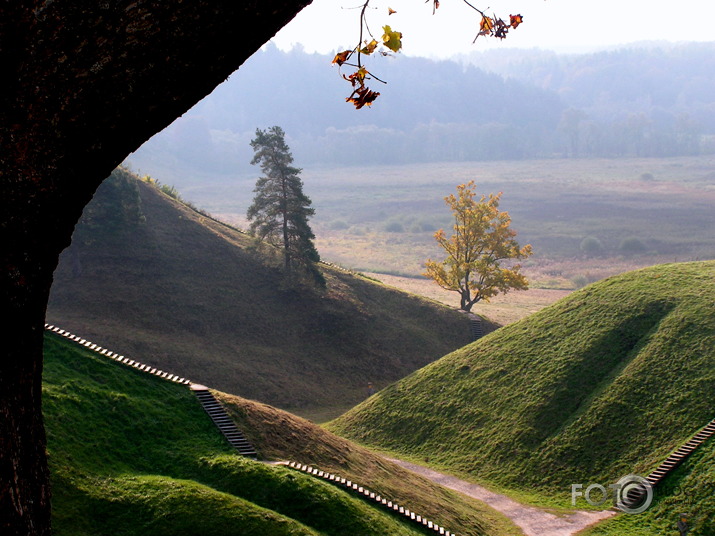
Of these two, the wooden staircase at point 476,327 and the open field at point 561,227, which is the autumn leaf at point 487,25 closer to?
the wooden staircase at point 476,327

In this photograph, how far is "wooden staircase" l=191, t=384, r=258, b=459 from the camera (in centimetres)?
2408

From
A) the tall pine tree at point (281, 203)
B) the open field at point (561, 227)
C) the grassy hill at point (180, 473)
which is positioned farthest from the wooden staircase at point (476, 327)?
the open field at point (561, 227)

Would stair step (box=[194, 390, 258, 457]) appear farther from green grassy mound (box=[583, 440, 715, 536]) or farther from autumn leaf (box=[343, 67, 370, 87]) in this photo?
autumn leaf (box=[343, 67, 370, 87])

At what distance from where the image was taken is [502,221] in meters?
60.9

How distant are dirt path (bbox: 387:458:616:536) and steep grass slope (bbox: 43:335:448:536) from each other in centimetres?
563

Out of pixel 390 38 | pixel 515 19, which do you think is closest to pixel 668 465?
pixel 515 19

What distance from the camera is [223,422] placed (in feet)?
82.8

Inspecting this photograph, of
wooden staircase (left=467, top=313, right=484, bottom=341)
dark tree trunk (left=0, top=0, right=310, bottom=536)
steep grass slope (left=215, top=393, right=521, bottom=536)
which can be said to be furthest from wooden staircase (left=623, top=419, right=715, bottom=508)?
wooden staircase (left=467, top=313, right=484, bottom=341)

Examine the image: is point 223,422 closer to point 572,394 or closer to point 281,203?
point 572,394

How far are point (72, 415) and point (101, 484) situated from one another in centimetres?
381

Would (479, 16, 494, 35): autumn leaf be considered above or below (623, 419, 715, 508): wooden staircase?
above

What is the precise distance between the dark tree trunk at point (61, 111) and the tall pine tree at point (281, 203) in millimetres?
48343

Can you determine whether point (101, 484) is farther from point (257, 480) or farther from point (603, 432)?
point (603, 432)

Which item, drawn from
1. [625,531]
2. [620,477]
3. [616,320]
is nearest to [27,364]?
[625,531]
